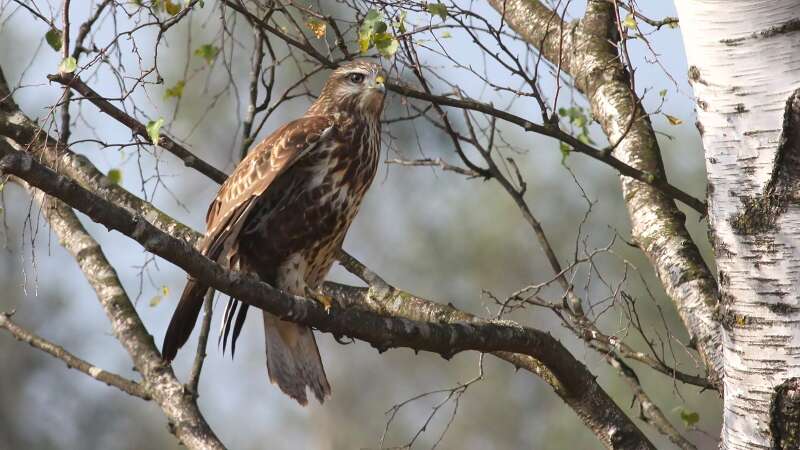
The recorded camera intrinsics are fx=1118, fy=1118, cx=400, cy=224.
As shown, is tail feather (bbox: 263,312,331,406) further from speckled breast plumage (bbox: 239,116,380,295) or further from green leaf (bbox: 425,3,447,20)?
green leaf (bbox: 425,3,447,20)

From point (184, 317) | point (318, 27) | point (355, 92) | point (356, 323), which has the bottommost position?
point (356, 323)

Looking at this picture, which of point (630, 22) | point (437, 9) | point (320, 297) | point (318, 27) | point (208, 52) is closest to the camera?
point (437, 9)

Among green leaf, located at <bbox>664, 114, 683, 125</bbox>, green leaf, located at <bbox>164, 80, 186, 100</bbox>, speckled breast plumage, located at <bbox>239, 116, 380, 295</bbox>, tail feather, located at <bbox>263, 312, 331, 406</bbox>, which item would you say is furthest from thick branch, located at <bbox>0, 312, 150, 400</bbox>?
green leaf, located at <bbox>664, 114, 683, 125</bbox>

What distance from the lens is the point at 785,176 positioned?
8.03 ft

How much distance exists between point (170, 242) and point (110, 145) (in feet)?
2.75

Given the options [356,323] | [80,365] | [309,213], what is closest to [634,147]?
[309,213]

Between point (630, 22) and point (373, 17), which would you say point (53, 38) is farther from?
point (630, 22)

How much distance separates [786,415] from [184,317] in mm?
1776

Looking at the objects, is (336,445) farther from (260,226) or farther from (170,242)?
(170,242)

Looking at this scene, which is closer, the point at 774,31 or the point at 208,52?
the point at 774,31

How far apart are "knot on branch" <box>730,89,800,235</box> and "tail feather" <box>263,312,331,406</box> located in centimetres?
217

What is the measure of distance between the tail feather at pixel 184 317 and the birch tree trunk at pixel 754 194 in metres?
1.53

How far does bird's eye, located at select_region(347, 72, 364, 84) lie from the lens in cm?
447

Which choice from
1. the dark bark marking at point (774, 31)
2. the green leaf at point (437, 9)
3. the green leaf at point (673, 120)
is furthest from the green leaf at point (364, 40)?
the green leaf at point (673, 120)
